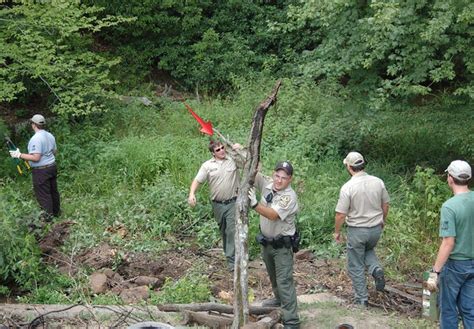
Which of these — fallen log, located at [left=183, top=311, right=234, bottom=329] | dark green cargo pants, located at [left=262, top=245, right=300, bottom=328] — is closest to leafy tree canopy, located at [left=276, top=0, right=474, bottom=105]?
dark green cargo pants, located at [left=262, top=245, right=300, bottom=328]

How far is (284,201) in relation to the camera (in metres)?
6.15

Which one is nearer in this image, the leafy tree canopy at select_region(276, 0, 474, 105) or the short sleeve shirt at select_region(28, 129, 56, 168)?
the leafy tree canopy at select_region(276, 0, 474, 105)

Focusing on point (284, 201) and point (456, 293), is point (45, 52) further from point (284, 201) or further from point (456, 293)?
point (456, 293)

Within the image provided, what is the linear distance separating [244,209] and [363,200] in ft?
6.02

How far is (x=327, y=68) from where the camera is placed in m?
10.7

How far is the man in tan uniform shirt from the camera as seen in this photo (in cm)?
812

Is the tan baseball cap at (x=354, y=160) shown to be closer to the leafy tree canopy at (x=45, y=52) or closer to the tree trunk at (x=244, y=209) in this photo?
the tree trunk at (x=244, y=209)

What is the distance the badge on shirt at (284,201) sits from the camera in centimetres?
613

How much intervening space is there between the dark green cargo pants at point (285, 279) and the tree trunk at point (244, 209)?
53 cm

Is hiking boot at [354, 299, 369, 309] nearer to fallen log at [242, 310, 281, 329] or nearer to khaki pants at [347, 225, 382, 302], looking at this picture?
khaki pants at [347, 225, 382, 302]

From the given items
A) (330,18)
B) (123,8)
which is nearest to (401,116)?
(330,18)

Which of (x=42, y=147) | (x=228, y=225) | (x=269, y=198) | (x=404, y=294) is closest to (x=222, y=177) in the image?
(x=228, y=225)

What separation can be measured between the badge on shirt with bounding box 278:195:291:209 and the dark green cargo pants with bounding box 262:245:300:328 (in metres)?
0.45

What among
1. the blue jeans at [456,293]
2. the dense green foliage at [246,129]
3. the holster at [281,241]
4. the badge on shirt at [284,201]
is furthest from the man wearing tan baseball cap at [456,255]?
the dense green foliage at [246,129]
